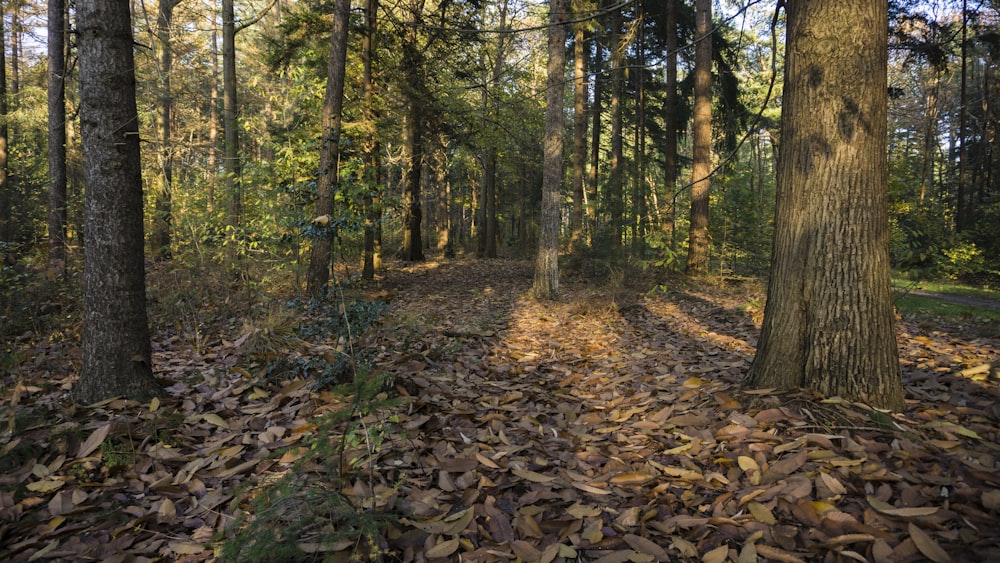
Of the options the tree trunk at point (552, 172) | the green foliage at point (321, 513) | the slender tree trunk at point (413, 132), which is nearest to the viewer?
the green foliage at point (321, 513)

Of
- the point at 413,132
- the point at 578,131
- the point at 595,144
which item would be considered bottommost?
the point at 413,132

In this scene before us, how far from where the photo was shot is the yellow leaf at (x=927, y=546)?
1764 mm

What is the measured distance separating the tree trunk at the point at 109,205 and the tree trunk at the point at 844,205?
4722 mm

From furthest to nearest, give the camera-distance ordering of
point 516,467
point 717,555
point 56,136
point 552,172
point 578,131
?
point 578,131, point 552,172, point 56,136, point 516,467, point 717,555

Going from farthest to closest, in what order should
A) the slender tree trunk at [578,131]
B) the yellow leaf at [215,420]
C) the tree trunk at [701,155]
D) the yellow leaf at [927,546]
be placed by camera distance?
the slender tree trunk at [578,131] < the tree trunk at [701,155] < the yellow leaf at [215,420] < the yellow leaf at [927,546]

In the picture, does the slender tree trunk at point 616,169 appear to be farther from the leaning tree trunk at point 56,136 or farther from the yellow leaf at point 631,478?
the leaning tree trunk at point 56,136

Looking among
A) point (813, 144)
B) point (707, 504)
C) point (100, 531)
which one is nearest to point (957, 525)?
point (707, 504)

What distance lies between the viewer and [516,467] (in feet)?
9.18

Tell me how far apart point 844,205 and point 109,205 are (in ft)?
16.4

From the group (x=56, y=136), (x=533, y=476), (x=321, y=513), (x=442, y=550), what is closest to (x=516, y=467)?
(x=533, y=476)

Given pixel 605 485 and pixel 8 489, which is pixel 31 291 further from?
pixel 605 485

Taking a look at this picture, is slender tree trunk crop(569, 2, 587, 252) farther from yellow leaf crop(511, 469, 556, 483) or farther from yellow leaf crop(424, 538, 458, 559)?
yellow leaf crop(424, 538, 458, 559)

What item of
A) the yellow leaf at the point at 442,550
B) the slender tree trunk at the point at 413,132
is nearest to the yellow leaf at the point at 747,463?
the yellow leaf at the point at 442,550

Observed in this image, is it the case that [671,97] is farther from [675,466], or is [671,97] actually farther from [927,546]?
[927,546]
